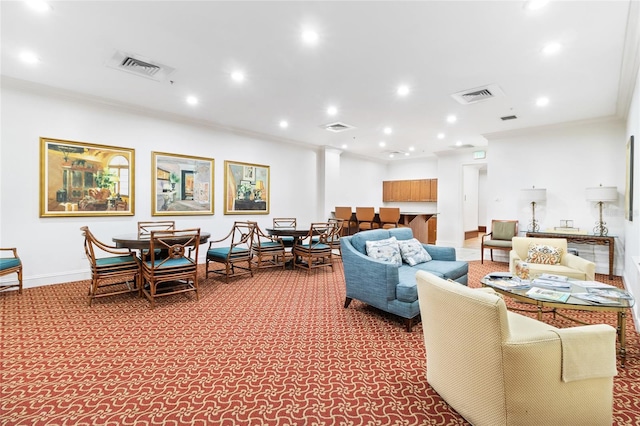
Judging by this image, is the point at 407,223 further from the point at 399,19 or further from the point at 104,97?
the point at 104,97

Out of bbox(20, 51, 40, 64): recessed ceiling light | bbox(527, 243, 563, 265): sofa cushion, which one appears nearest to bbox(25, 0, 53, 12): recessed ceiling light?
bbox(20, 51, 40, 64): recessed ceiling light

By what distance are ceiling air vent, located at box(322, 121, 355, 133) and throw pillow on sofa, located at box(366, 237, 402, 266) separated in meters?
3.22

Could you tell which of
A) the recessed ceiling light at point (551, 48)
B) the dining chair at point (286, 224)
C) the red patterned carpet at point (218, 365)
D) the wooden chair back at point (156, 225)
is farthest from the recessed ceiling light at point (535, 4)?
the wooden chair back at point (156, 225)

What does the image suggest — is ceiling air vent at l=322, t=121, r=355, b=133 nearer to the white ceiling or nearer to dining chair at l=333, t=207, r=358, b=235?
the white ceiling

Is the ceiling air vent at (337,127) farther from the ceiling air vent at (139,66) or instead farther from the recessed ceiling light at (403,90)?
the ceiling air vent at (139,66)

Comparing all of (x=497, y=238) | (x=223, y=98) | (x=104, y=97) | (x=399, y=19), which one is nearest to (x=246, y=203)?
(x=223, y=98)

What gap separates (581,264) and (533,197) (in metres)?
2.91

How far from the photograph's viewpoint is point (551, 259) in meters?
4.08

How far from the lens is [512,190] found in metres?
6.69

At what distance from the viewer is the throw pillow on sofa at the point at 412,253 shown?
12.5ft

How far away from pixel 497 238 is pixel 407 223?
225cm

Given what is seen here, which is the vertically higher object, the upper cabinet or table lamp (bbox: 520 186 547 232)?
the upper cabinet

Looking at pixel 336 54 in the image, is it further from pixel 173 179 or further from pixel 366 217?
pixel 366 217

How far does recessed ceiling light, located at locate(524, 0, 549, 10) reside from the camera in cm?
243
